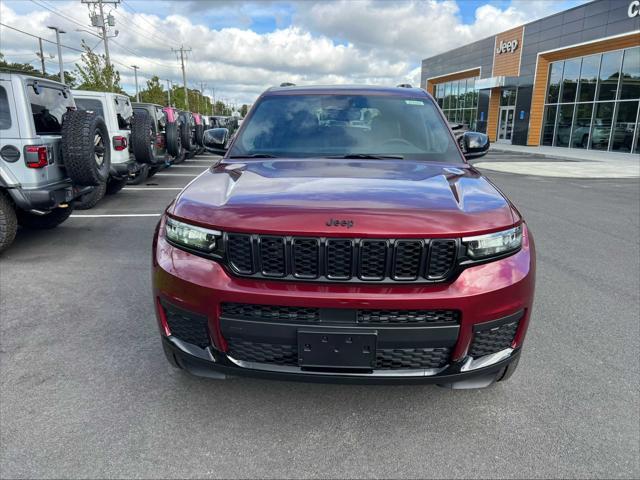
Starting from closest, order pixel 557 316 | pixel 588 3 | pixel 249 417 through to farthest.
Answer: pixel 249 417 < pixel 557 316 < pixel 588 3

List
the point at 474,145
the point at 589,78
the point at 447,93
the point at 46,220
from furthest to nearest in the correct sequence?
1. the point at 447,93
2. the point at 589,78
3. the point at 46,220
4. the point at 474,145

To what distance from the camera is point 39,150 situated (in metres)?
5.18

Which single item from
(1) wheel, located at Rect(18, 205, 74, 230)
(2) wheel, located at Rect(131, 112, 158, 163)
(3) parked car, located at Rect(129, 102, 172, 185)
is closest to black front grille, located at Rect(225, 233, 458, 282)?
(1) wheel, located at Rect(18, 205, 74, 230)

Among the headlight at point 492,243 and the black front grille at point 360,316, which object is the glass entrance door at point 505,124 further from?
the black front grille at point 360,316

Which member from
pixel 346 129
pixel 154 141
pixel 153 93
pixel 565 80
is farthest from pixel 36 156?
pixel 153 93

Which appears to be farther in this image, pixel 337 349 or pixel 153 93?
pixel 153 93

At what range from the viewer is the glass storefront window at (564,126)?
2600 cm

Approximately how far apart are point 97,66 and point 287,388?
32.2m

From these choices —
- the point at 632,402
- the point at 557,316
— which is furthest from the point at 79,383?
the point at 557,316

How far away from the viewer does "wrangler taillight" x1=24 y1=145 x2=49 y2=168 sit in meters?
5.09

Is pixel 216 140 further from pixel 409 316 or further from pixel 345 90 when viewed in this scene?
pixel 409 316

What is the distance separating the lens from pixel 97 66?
29250 millimetres

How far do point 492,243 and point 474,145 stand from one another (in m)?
1.74

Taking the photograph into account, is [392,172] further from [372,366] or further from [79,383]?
[79,383]
